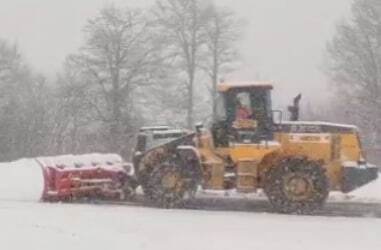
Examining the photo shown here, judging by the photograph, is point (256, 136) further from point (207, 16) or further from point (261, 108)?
point (207, 16)

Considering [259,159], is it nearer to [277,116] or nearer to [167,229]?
[277,116]

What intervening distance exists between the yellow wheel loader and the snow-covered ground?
0.82 meters

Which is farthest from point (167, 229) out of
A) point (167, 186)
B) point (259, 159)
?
point (259, 159)

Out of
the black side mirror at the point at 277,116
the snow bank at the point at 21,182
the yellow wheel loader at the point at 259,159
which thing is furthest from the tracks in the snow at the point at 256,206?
the snow bank at the point at 21,182

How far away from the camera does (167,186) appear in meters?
18.1

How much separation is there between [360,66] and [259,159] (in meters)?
39.4

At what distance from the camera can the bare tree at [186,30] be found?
62.3m

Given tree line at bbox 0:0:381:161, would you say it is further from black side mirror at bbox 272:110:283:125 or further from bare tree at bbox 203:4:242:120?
black side mirror at bbox 272:110:283:125

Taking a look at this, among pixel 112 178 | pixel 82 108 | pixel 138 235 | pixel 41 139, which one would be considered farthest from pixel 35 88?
pixel 138 235

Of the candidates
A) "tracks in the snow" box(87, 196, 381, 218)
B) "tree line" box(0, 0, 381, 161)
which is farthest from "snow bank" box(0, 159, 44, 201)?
"tree line" box(0, 0, 381, 161)

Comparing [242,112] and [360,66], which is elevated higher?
[360,66]

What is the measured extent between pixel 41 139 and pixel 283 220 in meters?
53.1

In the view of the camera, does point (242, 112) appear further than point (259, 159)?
Yes

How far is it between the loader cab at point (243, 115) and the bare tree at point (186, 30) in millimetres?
42925
